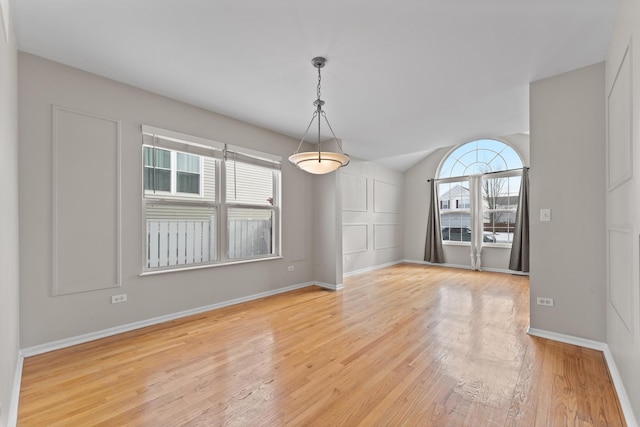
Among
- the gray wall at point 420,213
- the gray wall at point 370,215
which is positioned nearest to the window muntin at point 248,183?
the gray wall at point 370,215

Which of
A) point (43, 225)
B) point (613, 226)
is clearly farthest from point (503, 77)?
point (43, 225)

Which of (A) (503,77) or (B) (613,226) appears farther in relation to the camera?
(A) (503,77)

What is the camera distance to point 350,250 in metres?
6.46

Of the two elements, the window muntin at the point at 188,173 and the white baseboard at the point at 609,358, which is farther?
the window muntin at the point at 188,173

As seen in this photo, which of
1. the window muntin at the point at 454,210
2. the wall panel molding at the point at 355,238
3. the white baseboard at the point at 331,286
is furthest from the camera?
the window muntin at the point at 454,210

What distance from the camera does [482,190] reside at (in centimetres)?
691

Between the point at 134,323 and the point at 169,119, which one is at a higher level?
the point at 169,119

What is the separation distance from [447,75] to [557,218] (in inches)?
69.9

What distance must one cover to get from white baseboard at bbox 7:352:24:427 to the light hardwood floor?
5 cm

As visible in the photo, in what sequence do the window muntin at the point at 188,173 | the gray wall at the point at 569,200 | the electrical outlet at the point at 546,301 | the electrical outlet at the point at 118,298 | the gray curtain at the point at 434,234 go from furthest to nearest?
the gray curtain at the point at 434,234 → the window muntin at the point at 188,173 → the electrical outlet at the point at 118,298 → the electrical outlet at the point at 546,301 → the gray wall at the point at 569,200

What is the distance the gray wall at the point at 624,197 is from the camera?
1651 mm

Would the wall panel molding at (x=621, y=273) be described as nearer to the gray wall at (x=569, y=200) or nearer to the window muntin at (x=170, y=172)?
the gray wall at (x=569, y=200)

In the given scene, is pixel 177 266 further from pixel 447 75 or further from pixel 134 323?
pixel 447 75

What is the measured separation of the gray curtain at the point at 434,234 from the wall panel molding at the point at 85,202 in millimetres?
6690
